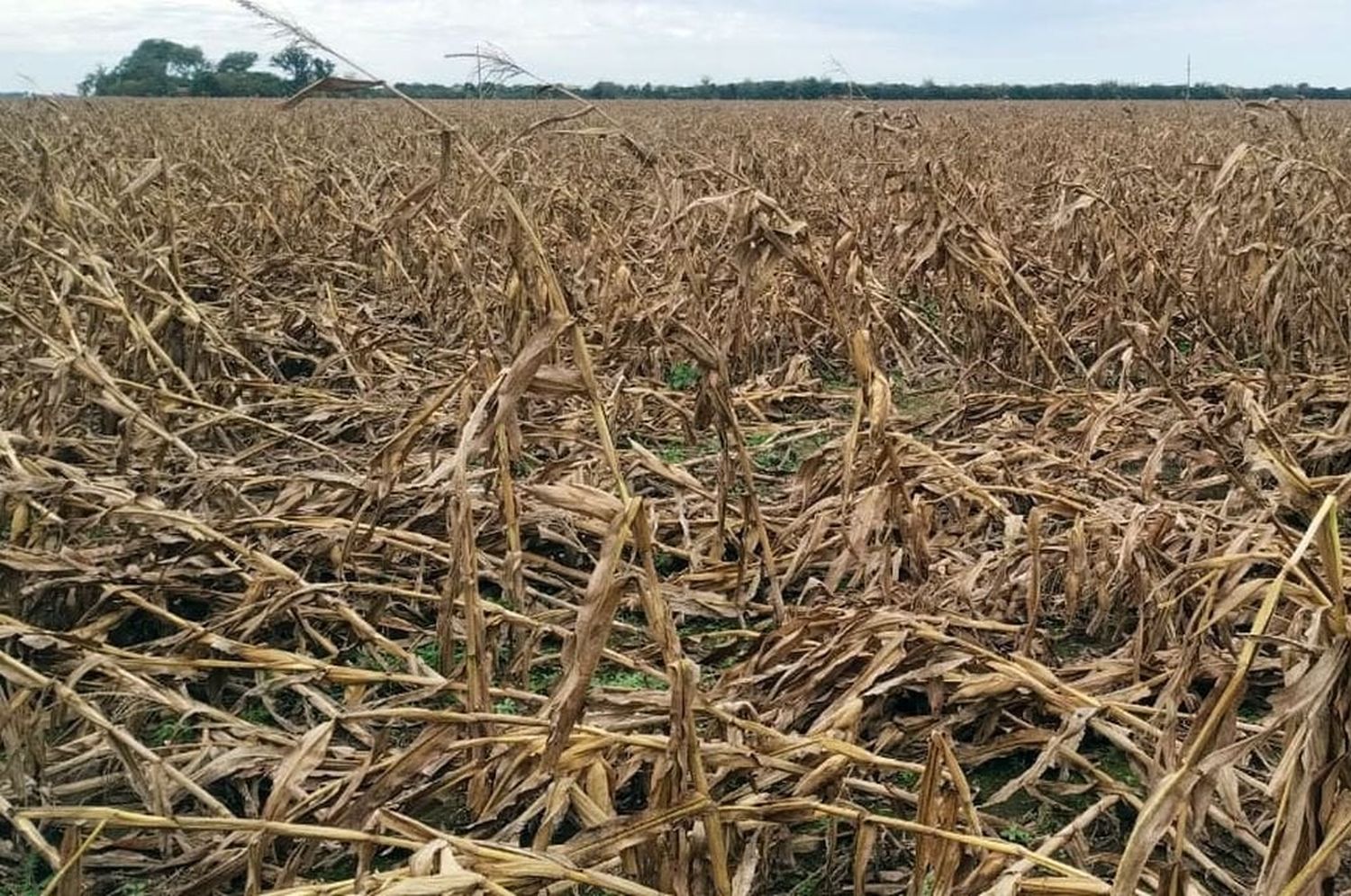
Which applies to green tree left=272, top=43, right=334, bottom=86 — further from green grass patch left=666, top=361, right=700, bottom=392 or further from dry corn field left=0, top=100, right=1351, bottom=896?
green grass patch left=666, top=361, right=700, bottom=392

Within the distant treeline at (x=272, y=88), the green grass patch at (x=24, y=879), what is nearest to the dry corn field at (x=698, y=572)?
the green grass patch at (x=24, y=879)

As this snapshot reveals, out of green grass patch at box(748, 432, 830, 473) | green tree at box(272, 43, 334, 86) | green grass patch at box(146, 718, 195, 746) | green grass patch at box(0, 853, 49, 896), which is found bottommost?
green grass patch at box(0, 853, 49, 896)

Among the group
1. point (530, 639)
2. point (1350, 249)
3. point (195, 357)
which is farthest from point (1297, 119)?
point (195, 357)

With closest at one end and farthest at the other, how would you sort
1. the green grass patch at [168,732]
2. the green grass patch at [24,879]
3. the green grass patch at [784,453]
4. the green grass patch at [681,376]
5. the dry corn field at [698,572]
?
1. the dry corn field at [698,572]
2. the green grass patch at [24,879]
3. the green grass patch at [168,732]
4. the green grass patch at [784,453]
5. the green grass patch at [681,376]

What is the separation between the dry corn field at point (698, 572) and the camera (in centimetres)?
155

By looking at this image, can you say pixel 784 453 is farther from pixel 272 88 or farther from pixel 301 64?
pixel 272 88

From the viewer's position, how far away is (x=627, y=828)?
1.49 metres

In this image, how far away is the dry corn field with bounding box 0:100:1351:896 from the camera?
5.09ft

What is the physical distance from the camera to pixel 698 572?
272 cm

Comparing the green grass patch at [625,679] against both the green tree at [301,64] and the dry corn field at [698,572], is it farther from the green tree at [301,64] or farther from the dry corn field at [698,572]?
the green tree at [301,64]

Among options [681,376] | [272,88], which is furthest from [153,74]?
[681,376]

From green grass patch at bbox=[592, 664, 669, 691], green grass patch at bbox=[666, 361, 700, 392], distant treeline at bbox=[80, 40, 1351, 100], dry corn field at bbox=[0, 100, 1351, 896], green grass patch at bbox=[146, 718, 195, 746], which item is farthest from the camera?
distant treeline at bbox=[80, 40, 1351, 100]

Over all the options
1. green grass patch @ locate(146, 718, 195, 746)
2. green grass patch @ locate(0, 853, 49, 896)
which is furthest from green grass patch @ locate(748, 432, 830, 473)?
green grass patch @ locate(0, 853, 49, 896)

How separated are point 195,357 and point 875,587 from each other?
106 inches
